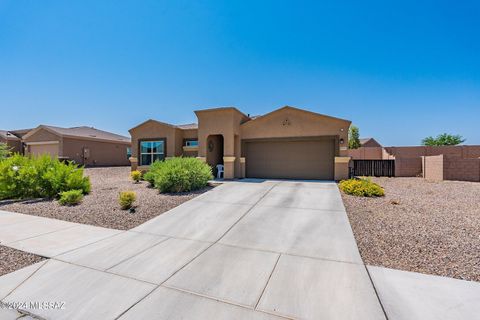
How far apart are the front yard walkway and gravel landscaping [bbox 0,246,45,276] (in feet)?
0.57

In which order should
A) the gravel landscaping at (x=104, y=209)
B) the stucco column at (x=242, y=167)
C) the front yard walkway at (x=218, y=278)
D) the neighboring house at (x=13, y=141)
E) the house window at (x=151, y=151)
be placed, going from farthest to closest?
1. the neighboring house at (x=13, y=141)
2. the house window at (x=151, y=151)
3. the stucco column at (x=242, y=167)
4. the gravel landscaping at (x=104, y=209)
5. the front yard walkway at (x=218, y=278)

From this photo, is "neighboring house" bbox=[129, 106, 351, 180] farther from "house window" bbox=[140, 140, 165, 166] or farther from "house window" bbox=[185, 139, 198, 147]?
"house window" bbox=[185, 139, 198, 147]

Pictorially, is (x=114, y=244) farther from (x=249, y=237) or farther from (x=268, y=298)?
(x=268, y=298)

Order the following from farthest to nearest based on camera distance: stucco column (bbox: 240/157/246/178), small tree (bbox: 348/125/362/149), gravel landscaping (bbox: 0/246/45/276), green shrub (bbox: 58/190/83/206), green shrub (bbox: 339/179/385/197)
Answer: small tree (bbox: 348/125/362/149)
stucco column (bbox: 240/157/246/178)
green shrub (bbox: 339/179/385/197)
green shrub (bbox: 58/190/83/206)
gravel landscaping (bbox: 0/246/45/276)

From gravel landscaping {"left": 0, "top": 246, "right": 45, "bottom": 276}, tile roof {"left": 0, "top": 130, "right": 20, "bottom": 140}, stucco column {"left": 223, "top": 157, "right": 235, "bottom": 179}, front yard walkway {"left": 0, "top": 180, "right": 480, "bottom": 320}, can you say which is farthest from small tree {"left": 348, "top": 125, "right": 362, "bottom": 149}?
tile roof {"left": 0, "top": 130, "right": 20, "bottom": 140}

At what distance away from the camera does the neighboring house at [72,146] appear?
22.3 metres

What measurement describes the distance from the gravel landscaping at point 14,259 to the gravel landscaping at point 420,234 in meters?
6.12

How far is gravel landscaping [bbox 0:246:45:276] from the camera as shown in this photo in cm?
365

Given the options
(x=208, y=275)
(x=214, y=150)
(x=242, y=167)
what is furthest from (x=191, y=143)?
(x=208, y=275)

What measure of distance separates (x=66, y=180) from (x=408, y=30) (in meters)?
16.6

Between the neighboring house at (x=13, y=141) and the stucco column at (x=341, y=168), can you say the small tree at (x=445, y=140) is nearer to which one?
the stucco column at (x=341, y=168)

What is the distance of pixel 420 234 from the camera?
4.83m

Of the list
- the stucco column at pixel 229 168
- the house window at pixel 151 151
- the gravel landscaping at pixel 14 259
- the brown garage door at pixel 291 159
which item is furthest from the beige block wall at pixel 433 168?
the gravel landscaping at pixel 14 259

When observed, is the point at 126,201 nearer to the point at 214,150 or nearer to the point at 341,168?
the point at 214,150
